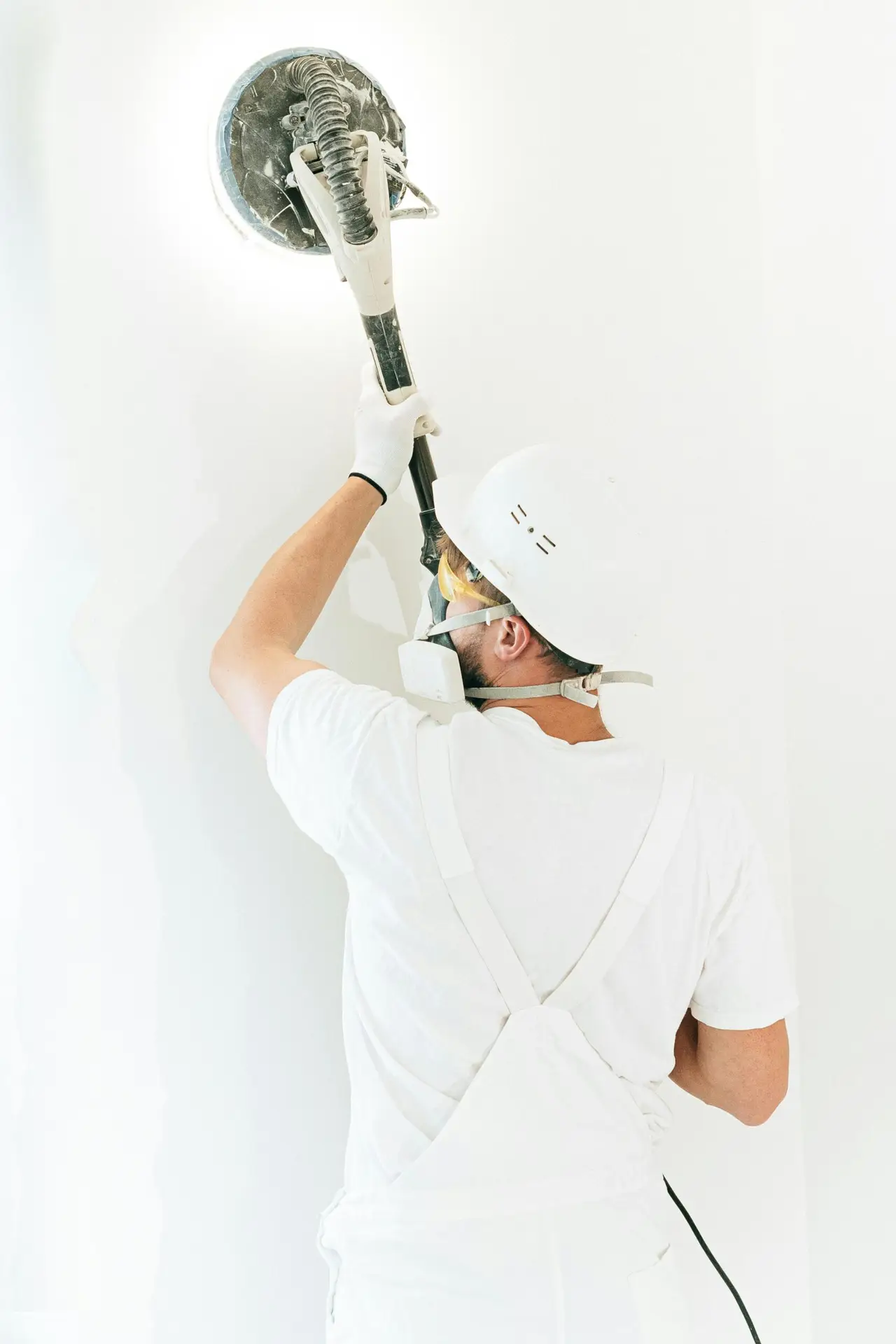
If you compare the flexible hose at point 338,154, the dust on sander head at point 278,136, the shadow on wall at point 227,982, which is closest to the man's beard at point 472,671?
the shadow on wall at point 227,982

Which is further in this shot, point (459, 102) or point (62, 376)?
point (459, 102)

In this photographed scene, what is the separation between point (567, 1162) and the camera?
0.97 metres

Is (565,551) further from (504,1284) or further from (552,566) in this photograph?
(504,1284)

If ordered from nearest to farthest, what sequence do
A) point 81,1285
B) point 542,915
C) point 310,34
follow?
point 542,915, point 81,1285, point 310,34

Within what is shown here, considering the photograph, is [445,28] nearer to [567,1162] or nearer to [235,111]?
[235,111]

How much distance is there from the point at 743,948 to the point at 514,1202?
35cm

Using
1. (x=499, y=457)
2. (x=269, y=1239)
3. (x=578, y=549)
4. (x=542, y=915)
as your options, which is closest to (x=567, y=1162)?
(x=542, y=915)

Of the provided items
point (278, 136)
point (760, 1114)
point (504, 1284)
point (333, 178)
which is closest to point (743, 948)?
point (760, 1114)

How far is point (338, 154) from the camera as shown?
1.14 meters

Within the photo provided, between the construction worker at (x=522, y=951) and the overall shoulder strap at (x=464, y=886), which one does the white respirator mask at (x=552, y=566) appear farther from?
the overall shoulder strap at (x=464, y=886)

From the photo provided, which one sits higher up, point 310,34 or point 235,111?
point 310,34

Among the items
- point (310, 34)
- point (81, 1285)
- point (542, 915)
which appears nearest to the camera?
point (542, 915)

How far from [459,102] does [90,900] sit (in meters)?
1.25

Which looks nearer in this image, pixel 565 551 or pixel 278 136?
pixel 565 551
